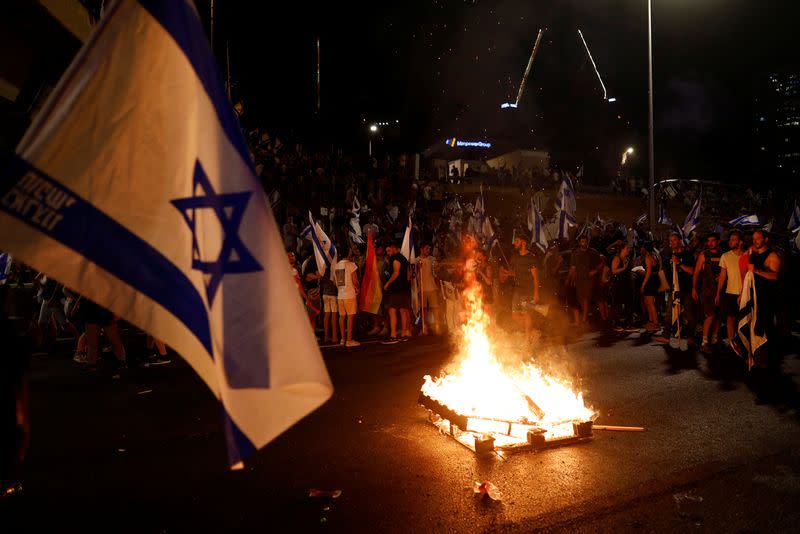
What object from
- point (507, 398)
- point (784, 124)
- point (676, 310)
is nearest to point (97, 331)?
point (507, 398)

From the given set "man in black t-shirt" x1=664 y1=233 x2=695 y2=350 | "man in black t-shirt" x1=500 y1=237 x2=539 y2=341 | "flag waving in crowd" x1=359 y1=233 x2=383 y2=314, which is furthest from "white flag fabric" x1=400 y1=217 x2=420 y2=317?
"man in black t-shirt" x1=664 y1=233 x2=695 y2=350

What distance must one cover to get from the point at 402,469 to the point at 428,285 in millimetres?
7535

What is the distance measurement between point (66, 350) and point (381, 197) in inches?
645

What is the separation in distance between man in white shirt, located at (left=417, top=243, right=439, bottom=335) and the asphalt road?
461cm

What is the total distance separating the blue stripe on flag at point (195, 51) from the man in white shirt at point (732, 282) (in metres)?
9.04

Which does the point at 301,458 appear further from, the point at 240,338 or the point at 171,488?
the point at 240,338

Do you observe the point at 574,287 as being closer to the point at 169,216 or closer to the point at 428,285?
the point at 428,285

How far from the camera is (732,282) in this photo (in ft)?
29.7

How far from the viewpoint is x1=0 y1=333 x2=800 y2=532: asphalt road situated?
404 centimetres

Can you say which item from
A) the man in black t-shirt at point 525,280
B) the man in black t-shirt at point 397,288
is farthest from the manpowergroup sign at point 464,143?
the man in black t-shirt at point 525,280

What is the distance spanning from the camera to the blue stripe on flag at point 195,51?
76.8 inches

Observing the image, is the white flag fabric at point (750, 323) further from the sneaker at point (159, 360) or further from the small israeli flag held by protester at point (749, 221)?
the sneaker at point (159, 360)

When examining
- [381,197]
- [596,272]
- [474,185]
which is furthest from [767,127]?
[596,272]

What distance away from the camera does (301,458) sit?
523cm
